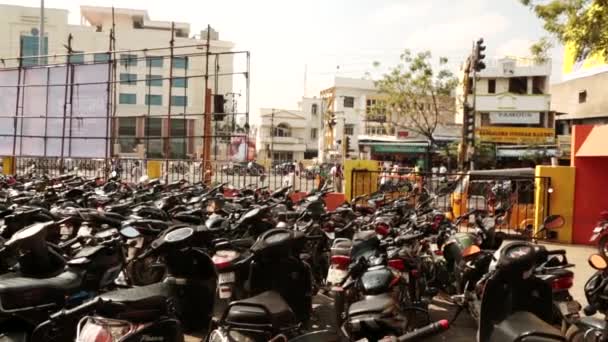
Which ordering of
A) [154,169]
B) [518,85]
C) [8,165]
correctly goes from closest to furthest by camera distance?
[154,169] → [8,165] → [518,85]

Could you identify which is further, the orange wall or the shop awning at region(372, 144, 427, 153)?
the shop awning at region(372, 144, 427, 153)

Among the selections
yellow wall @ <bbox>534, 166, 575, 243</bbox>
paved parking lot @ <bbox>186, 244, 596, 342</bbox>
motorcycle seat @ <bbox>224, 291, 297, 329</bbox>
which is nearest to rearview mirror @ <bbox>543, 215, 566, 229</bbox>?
paved parking lot @ <bbox>186, 244, 596, 342</bbox>

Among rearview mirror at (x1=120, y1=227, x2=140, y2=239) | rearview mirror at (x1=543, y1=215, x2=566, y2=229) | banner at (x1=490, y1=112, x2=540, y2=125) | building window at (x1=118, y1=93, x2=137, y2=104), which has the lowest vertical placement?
rearview mirror at (x1=120, y1=227, x2=140, y2=239)

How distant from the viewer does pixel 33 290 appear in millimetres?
3398

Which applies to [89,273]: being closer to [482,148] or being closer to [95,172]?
[95,172]

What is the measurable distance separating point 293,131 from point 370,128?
15103 mm

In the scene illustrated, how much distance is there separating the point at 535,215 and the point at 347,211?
6.24 m

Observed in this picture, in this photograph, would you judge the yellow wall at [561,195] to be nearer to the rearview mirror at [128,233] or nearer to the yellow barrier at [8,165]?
the rearview mirror at [128,233]

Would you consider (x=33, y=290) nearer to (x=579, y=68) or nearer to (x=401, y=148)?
(x=579, y=68)

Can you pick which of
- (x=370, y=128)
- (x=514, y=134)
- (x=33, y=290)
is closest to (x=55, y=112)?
(x=33, y=290)

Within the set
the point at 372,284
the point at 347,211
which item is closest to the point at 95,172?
the point at 347,211

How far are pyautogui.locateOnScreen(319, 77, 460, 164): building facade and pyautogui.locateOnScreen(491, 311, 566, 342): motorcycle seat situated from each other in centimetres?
3003

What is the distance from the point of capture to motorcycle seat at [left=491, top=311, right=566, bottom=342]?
10.0 ft

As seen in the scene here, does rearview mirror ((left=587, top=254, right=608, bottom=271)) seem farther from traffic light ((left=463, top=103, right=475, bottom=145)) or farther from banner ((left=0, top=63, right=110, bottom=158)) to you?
traffic light ((left=463, top=103, right=475, bottom=145))
